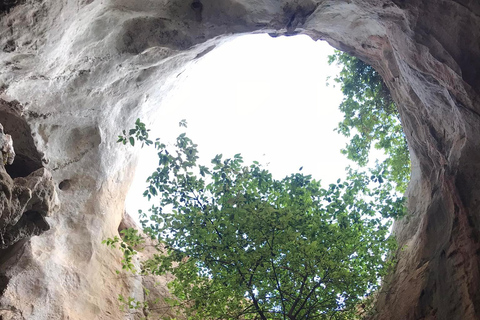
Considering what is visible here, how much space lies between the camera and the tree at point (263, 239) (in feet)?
29.9

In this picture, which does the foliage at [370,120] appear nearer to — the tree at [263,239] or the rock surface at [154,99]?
the rock surface at [154,99]

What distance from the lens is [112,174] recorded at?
573 inches

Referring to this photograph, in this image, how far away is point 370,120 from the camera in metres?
16.4

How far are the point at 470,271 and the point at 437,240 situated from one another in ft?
6.82

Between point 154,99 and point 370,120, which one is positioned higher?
point 370,120

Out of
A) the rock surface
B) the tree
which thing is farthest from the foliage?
the tree

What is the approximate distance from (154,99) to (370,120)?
814cm

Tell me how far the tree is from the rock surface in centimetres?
193

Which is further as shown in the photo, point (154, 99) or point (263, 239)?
point (154, 99)

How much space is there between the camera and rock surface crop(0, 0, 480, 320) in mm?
9023

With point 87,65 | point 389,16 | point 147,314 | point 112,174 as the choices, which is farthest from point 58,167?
point 389,16

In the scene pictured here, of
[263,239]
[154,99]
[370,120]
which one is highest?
[370,120]

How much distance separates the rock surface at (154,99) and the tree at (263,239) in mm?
1930

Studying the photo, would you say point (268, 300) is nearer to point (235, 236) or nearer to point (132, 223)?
point (235, 236)
